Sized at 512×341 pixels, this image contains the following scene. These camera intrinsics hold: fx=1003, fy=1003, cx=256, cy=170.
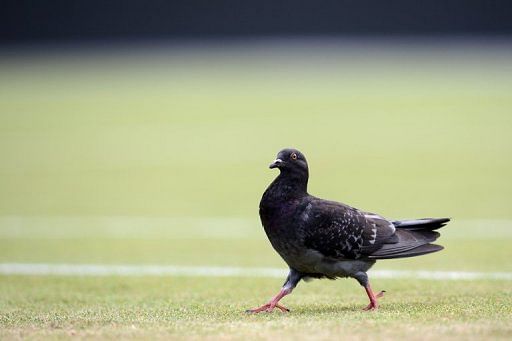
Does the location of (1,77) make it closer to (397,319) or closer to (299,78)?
(299,78)

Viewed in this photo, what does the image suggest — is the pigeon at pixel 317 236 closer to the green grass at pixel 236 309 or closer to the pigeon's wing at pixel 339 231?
the pigeon's wing at pixel 339 231

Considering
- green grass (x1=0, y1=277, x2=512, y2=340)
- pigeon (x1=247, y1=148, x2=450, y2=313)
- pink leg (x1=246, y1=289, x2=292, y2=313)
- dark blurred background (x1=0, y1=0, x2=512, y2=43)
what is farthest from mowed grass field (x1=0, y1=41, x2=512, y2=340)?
dark blurred background (x1=0, y1=0, x2=512, y2=43)

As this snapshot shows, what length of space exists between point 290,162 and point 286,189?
177 mm

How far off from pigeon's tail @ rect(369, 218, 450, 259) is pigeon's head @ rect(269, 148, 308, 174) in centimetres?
70

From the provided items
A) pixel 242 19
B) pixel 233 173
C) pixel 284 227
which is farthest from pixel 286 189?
pixel 242 19

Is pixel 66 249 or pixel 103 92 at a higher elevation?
pixel 103 92

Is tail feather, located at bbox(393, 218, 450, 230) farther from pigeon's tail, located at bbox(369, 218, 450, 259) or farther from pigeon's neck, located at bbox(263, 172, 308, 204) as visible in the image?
pigeon's neck, located at bbox(263, 172, 308, 204)

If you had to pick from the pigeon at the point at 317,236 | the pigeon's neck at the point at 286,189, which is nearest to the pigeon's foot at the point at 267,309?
the pigeon at the point at 317,236

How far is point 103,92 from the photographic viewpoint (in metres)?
28.7

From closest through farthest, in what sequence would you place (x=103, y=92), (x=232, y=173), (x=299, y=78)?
(x=232, y=173) < (x=103, y=92) < (x=299, y=78)

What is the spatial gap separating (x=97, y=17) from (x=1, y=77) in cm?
382

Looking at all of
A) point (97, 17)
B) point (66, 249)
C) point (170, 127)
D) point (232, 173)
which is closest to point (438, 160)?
point (232, 173)

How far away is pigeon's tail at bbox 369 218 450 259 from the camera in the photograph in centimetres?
627

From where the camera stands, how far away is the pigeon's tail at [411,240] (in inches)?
247
